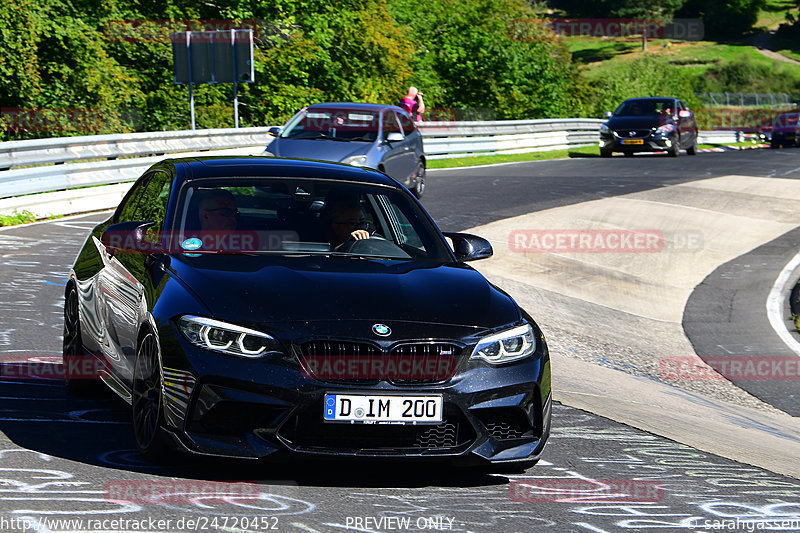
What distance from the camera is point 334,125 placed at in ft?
59.7

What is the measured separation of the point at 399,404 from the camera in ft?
16.0

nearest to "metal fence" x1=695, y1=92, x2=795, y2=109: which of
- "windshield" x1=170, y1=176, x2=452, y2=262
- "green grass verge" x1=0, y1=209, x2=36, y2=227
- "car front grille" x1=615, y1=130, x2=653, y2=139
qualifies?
"car front grille" x1=615, y1=130, x2=653, y2=139

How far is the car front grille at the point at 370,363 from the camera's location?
4848mm

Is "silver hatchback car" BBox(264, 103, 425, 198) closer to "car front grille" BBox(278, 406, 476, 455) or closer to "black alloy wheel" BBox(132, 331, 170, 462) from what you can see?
"black alloy wheel" BBox(132, 331, 170, 462)

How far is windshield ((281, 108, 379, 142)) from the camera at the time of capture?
18.0 meters

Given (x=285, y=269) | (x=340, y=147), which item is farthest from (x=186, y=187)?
(x=340, y=147)

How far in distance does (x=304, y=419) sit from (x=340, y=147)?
12.7 meters

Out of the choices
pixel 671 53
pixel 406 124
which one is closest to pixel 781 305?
pixel 406 124

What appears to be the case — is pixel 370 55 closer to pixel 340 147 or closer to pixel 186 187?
pixel 340 147

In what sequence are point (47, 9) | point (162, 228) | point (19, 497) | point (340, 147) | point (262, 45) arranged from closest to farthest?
1. point (19, 497)
2. point (162, 228)
3. point (340, 147)
4. point (47, 9)
5. point (262, 45)

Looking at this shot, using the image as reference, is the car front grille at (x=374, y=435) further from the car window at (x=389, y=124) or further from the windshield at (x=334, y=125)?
the car window at (x=389, y=124)
